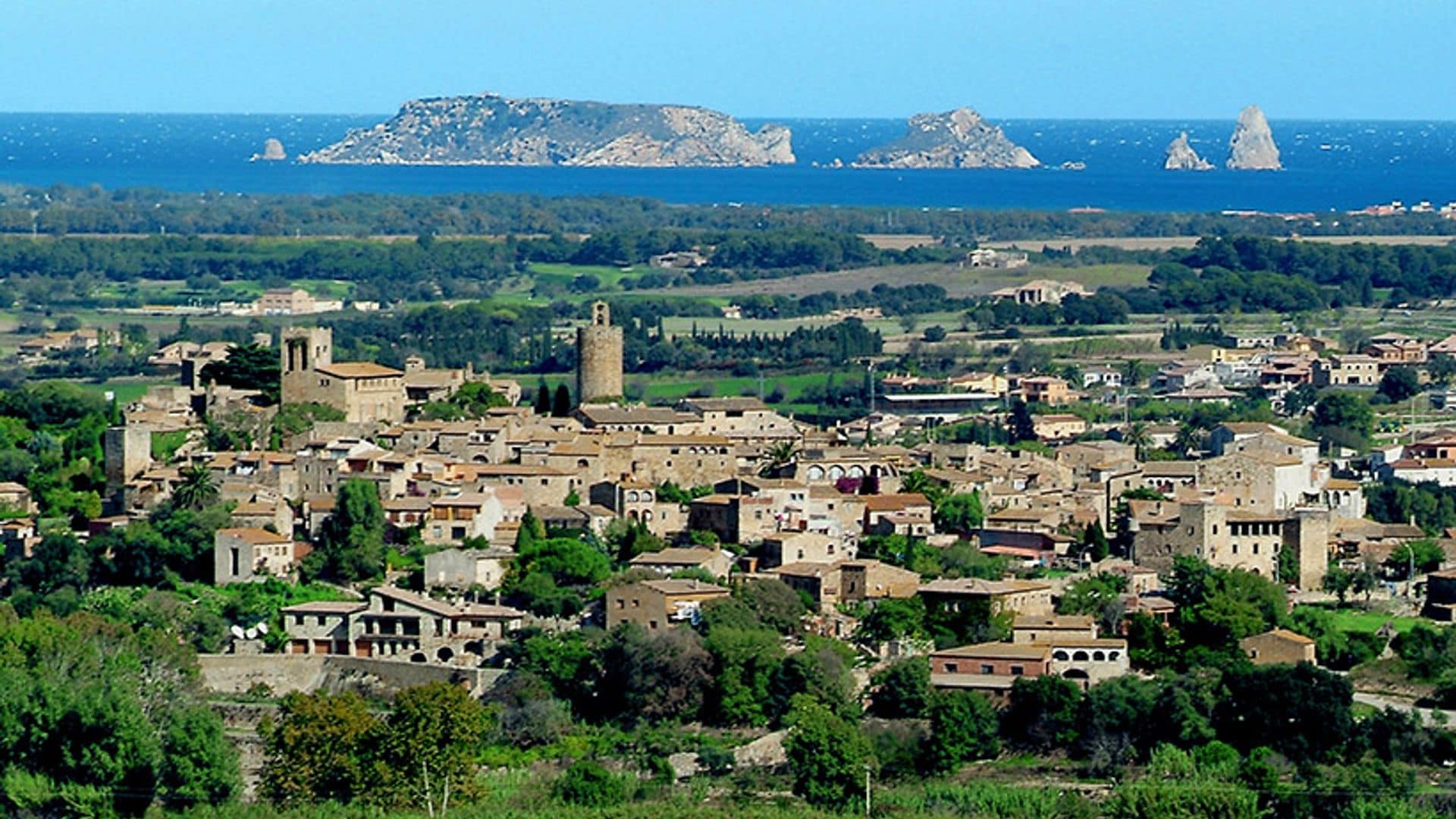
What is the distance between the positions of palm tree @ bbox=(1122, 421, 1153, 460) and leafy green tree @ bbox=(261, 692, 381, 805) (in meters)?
13.3

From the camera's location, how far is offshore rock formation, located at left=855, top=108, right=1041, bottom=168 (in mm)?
168875

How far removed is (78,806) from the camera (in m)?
24.4

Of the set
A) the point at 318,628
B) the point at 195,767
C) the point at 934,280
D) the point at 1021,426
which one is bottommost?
the point at 934,280

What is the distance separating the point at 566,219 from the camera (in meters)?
103

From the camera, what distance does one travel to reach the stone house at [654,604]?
27.8 meters

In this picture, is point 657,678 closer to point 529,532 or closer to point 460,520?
point 529,532

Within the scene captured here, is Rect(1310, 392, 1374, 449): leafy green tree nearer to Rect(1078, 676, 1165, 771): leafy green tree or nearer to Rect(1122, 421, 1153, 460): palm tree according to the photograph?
Rect(1122, 421, 1153, 460): palm tree

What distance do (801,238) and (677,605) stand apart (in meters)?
57.7

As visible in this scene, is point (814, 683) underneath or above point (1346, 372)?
underneath

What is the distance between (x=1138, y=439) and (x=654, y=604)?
12095mm

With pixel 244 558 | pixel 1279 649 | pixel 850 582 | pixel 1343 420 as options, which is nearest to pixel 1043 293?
pixel 1343 420

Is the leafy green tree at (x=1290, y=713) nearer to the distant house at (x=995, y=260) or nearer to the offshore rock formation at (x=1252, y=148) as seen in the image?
the distant house at (x=995, y=260)

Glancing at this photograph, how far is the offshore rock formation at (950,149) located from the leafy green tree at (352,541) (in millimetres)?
137181

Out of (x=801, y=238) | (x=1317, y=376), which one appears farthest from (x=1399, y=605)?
(x=801, y=238)
